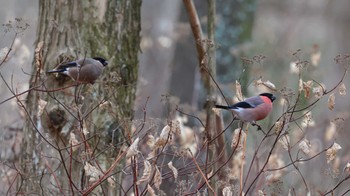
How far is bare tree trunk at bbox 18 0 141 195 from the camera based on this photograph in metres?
4.65

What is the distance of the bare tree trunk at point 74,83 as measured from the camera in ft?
15.3

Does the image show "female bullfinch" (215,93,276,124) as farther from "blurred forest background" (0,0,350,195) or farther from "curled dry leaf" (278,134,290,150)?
"curled dry leaf" (278,134,290,150)

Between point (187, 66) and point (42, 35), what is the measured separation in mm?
4727

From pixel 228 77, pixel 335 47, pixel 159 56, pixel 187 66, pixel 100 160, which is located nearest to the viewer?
pixel 100 160

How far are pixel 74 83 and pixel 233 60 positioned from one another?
15.0ft

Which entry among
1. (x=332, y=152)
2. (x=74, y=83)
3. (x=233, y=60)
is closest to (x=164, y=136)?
(x=332, y=152)

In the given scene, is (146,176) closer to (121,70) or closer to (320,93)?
(320,93)

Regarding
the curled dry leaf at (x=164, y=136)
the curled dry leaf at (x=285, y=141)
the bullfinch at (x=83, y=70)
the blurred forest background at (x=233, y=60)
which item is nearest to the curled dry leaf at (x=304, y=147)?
the curled dry leaf at (x=285, y=141)

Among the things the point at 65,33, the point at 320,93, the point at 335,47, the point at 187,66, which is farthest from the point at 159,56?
the point at 320,93

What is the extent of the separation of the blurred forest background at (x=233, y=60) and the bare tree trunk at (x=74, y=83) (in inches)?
7.7

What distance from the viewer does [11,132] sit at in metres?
5.65

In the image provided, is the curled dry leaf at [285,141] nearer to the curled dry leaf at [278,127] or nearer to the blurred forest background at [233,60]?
the curled dry leaf at [278,127]

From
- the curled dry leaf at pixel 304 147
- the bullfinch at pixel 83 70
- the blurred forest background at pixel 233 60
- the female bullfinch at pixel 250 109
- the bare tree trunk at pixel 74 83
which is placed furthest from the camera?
the blurred forest background at pixel 233 60

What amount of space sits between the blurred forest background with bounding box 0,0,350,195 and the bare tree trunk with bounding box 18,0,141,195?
194mm
